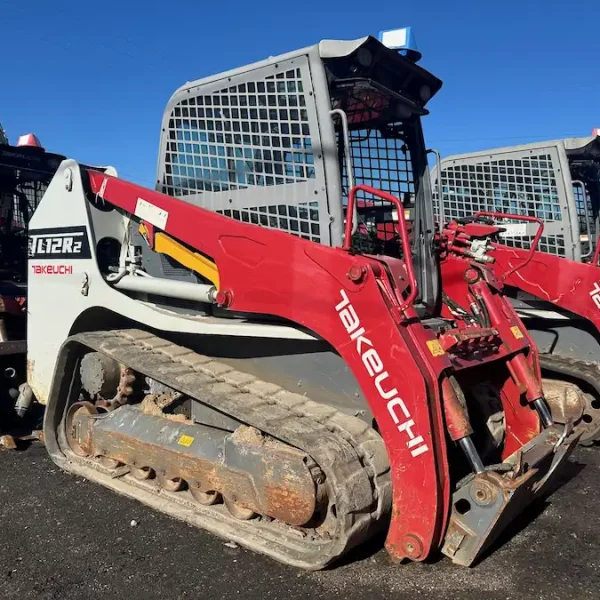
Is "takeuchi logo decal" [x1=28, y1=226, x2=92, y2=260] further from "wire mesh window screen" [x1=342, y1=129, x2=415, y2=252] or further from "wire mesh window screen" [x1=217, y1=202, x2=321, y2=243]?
"wire mesh window screen" [x1=342, y1=129, x2=415, y2=252]

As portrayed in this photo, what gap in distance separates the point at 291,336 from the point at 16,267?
4.31 meters

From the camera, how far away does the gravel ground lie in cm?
295

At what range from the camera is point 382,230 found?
446cm

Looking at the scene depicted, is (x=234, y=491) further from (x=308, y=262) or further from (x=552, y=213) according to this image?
(x=552, y=213)

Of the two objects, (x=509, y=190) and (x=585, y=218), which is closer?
(x=585, y=218)

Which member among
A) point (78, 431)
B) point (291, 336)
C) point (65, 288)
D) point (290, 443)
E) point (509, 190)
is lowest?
point (78, 431)

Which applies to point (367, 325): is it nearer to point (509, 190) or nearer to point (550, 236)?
point (550, 236)

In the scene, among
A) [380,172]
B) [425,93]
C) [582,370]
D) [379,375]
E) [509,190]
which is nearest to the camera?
[379,375]

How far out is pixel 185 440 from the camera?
145 inches

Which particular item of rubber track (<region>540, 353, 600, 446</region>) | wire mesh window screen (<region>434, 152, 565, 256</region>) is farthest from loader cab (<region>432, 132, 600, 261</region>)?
rubber track (<region>540, 353, 600, 446</region>)

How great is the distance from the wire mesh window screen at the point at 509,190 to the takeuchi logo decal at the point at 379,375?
3632mm

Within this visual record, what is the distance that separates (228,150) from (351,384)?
1713mm

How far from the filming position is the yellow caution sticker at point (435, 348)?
3067 mm

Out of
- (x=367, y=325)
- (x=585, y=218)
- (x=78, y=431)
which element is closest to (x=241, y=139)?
(x=367, y=325)
